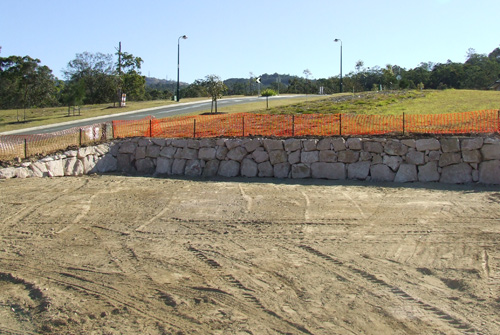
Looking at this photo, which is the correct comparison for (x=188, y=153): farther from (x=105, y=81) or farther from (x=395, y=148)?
(x=105, y=81)

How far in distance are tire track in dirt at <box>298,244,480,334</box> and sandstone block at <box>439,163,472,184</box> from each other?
22.0 ft

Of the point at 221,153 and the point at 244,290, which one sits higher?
the point at 221,153

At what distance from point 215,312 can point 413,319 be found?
7.19 ft

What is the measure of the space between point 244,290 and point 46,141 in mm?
11545

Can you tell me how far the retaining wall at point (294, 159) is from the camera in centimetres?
1255

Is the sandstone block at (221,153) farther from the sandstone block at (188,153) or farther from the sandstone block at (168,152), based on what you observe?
the sandstone block at (168,152)

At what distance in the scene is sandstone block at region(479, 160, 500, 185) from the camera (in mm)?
12148

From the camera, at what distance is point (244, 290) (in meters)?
5.99

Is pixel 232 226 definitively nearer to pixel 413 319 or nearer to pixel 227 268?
pixel 227 268

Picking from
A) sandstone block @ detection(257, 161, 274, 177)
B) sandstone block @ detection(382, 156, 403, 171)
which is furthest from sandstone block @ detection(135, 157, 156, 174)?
sandstone block @ detection(382, 156, 403, 171)

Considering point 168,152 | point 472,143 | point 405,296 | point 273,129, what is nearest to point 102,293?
point 405,296

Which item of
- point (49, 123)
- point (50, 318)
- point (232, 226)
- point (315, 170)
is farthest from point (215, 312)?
point (49, 123)

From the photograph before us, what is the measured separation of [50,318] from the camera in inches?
209

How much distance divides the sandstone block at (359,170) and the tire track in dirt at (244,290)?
6943mm
